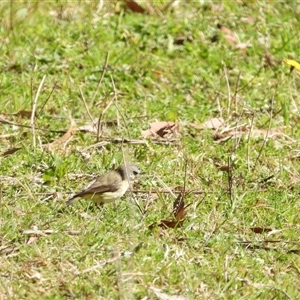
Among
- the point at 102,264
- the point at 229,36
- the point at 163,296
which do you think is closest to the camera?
the point at 163,296

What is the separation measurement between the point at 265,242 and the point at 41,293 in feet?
4.76

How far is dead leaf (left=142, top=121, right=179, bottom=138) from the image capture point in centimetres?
754

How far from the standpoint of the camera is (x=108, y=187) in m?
6.08

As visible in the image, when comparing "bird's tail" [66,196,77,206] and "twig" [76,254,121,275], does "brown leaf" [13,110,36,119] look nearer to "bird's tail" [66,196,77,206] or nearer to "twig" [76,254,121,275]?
"bird's tail" [66,196,77,206]

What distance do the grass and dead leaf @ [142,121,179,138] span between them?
0.09 m

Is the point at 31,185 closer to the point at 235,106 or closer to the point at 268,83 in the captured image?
the point at 235,106

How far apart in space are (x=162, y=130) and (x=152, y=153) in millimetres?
464

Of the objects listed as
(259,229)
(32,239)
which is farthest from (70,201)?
(259,229)

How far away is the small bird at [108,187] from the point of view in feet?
19.9

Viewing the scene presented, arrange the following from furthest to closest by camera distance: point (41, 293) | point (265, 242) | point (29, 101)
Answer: point (29, 101) < point (265, 242) < point (41, 293)

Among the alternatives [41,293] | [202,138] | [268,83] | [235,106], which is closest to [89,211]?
[41,293]

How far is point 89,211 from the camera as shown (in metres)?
6.05

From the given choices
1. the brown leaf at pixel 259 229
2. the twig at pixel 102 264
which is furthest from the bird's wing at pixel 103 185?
the brown leaf at pixel 259 229

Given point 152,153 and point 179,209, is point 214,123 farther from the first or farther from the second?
point 179,209
